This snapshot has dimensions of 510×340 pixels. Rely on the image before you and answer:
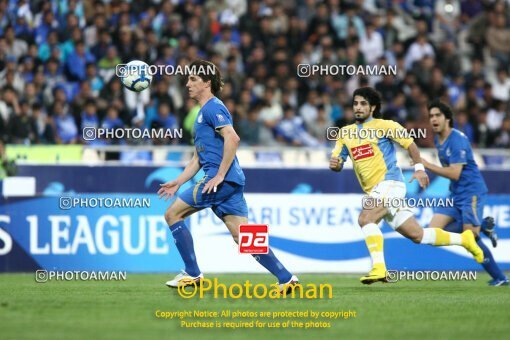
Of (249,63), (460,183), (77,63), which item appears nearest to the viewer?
(460,183)

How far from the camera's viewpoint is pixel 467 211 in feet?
48.7

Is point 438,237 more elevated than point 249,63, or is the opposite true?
point 249,63

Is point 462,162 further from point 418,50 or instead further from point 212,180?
point 418,50

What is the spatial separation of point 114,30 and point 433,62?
6932 millimetres

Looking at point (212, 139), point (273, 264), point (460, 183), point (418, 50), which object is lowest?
point (273, 264)

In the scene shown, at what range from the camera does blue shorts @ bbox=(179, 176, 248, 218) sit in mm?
11969

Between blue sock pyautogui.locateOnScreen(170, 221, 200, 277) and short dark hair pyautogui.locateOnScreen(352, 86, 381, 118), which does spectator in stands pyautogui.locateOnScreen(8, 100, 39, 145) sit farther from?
short dark hair pyautogui.locateOnScreen(352, 86, 381, 118)

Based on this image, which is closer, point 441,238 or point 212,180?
point 212,180

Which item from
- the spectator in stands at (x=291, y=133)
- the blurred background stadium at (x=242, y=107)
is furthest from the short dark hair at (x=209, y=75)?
the spectator in stands at (x=291, y=133)

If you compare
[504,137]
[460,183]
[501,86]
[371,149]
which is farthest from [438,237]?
[501,86]

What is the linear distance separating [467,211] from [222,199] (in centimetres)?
431

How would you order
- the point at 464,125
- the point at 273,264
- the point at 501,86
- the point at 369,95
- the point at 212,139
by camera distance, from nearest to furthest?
the point at 273,264, the point at 212,139, the point at 369,95, the point at 464,125, the point at 501,86

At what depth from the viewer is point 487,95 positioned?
2322cm

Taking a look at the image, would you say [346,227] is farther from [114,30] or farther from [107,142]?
[114,30]
